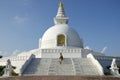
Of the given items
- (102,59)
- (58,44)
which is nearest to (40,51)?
(58,44)

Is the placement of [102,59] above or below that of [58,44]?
below

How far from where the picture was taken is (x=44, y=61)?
2975 cm

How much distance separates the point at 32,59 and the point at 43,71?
15.1ft

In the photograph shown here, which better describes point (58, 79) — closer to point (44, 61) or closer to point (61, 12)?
point (44, 61)

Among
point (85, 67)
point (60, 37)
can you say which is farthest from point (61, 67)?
point (60, 37)

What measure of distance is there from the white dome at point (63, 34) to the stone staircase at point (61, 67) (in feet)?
37.0

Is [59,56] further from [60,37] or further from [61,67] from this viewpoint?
[61,67]

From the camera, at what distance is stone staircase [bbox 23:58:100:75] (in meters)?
25.9

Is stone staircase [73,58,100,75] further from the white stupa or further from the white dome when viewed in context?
the white dome

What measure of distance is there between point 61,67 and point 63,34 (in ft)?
48.4

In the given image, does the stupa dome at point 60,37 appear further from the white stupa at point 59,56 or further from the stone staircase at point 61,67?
the stone staircase at point 61,67

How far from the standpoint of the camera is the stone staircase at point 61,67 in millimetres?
25906

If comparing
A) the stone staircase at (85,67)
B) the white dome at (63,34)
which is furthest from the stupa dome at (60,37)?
the stone staircase at (85,67)

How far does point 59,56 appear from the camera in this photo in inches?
1410
